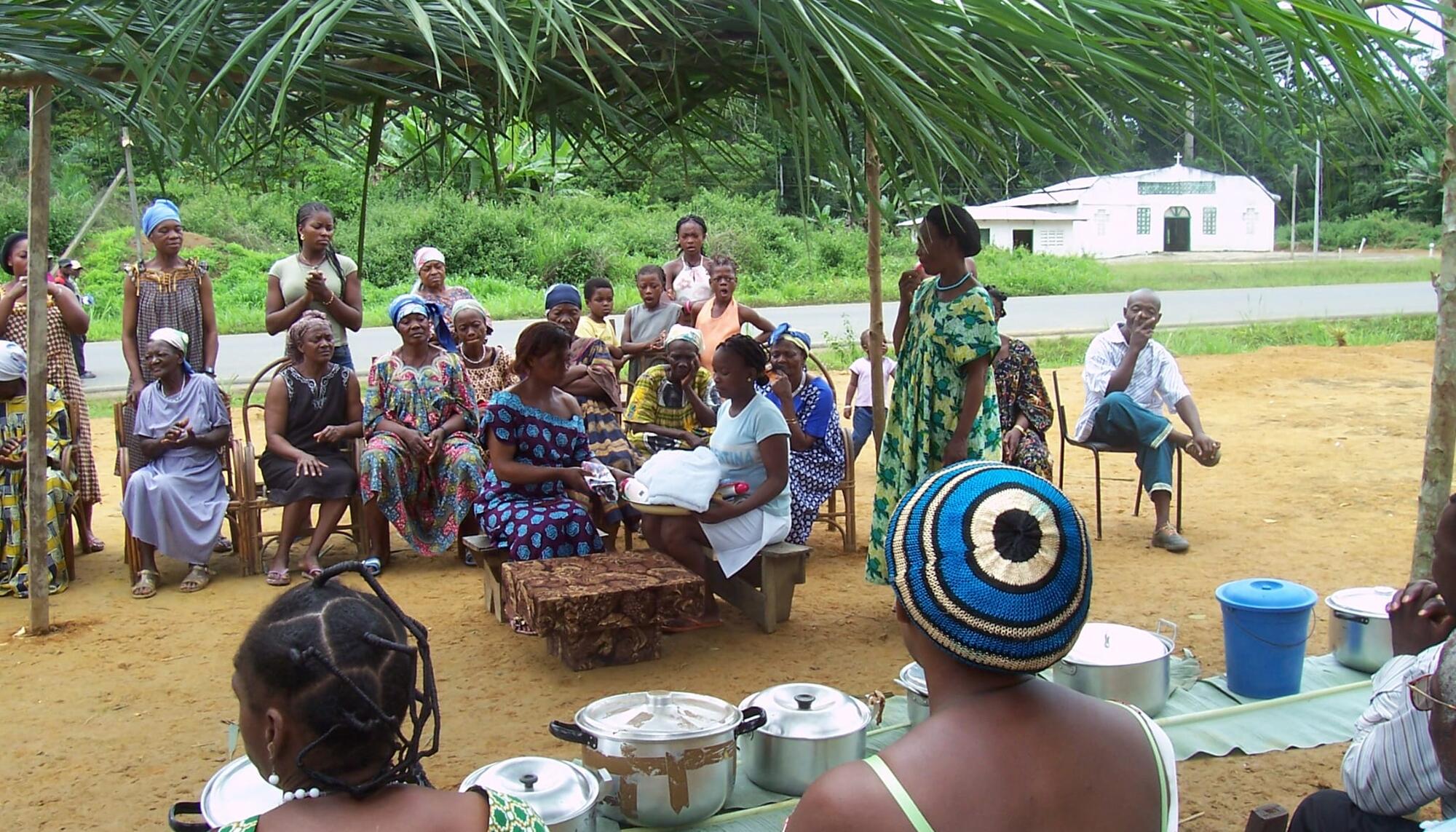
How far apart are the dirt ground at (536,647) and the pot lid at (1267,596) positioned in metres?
0.44

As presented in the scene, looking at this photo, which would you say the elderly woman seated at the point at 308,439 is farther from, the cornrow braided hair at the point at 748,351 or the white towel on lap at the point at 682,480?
the cornrow braided hair at the point at 748,351

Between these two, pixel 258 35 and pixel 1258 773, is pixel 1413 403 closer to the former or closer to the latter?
pixel 1258 773

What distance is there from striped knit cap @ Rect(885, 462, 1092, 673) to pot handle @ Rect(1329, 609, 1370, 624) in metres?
3.08

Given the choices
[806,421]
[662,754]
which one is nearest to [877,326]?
[806,421]

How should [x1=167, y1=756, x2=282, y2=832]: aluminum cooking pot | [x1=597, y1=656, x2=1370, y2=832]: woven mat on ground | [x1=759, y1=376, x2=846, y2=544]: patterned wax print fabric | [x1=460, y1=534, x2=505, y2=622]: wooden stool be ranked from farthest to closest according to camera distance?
[x1=759, y1=376, x2=846, y2=544]: patterned wax print fabric < [x1=460, y1=534, x2=505, y2=622]: wooden stool < [x1=597, y1=656, x2=1370, y2=832]: woven mat on ground < [x1=167, y1=756, x2=282, y2=832]: aluminum cooking pot

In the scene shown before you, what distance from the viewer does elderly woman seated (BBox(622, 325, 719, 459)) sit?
18.5ft

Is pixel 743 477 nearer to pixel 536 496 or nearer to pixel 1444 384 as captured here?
pixel 536 496

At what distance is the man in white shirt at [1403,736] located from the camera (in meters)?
1.94

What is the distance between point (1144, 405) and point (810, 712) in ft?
12.9

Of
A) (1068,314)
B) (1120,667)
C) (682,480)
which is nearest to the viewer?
(1120,667)

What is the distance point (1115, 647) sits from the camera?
11.6 ft

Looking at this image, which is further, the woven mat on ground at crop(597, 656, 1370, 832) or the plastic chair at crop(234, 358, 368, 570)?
the plastic chair at crop(234, 358, 368, 570)

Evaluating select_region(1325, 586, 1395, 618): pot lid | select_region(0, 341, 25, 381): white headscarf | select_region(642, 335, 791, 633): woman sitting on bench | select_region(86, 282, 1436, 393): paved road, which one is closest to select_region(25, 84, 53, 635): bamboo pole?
select_region(0, 341, 25, 381): white headscarf

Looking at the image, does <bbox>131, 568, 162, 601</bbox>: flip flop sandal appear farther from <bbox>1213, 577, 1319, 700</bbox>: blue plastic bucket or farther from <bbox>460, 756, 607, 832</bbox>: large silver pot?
<bbox>1213, 577, 1319, 700</bbox>: blue plastic bucket
